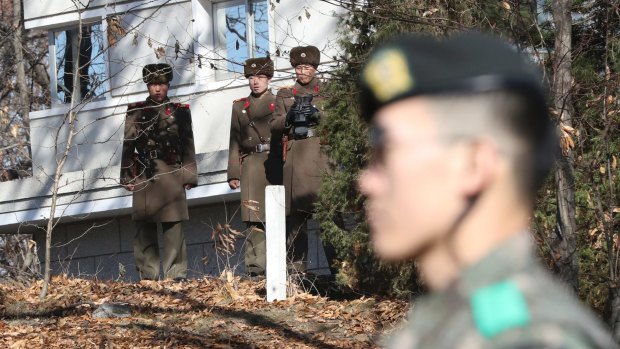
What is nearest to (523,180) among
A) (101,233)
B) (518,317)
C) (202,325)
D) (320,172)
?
(518,317)

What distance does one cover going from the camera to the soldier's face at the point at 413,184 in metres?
1.44

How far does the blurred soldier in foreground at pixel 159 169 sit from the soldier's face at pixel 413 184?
9.36 m

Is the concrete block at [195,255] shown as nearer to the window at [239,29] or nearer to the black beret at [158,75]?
the window at [239,29]

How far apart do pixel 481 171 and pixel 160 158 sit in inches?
388

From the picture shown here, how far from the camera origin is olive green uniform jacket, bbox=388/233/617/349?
130cm

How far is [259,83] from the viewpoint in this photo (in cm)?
1057

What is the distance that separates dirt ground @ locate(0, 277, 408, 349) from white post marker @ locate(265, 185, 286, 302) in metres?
0.12

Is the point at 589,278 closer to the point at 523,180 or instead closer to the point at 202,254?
the point at 523,180

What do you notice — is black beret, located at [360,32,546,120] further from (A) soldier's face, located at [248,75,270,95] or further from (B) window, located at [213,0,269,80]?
(B) window, located at [213,0,269,80]

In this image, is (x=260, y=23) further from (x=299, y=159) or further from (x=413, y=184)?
(x=413, y=184)

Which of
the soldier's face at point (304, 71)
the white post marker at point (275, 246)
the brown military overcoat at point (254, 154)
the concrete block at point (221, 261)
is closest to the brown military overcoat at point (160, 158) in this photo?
the brown military overcoat at point (254, 154)

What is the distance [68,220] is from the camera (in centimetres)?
1463

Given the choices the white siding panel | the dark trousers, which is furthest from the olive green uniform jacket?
the white siding panel

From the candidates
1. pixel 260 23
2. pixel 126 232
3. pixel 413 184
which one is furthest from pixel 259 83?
pixel 413 184
